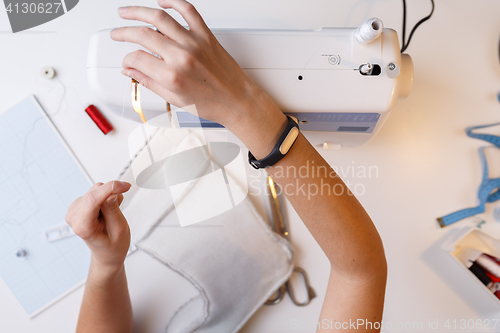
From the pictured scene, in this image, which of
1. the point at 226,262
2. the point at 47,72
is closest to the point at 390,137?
the point at 226,262

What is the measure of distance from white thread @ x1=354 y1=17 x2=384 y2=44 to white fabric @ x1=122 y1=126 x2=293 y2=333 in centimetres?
45

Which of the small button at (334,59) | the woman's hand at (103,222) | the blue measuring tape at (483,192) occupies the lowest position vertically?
the blue measuring tape at (483,192)

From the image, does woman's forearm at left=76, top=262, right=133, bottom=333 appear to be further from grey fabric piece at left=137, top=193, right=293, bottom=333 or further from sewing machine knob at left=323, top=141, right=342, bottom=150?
sewing machine knob at left=323, top=141, right=342, bottom=150

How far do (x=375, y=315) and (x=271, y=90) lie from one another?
1.52 feet

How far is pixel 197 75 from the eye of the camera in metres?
0.46

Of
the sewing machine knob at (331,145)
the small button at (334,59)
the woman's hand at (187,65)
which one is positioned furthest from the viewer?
the sewing machine knob at (331,145)

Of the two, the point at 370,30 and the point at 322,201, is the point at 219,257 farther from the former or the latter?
the point at 370,30

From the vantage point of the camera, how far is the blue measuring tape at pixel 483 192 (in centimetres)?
82

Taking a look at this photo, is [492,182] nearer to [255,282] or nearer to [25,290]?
[255,282]

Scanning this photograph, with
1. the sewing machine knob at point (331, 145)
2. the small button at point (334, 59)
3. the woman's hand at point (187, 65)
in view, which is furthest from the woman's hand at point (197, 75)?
the sewing machine knob at point (331, 145)

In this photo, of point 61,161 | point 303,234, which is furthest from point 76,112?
point 303,234

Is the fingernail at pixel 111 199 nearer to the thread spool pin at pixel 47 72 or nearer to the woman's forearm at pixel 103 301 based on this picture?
the woman's forearm at pixel 103 301

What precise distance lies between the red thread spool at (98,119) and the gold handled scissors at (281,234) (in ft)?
1.52

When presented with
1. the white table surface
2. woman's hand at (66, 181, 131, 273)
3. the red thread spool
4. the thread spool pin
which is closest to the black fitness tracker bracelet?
woman's hand at (66, 181, 131, 273)
